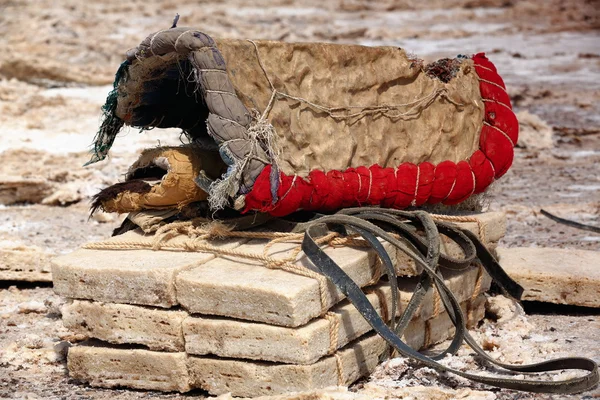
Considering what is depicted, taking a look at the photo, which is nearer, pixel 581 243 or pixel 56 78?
pixel 581 243

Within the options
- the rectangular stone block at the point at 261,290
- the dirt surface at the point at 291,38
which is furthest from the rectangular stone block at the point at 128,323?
the dirt surface at the point at 291,38

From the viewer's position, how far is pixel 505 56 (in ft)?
48.4

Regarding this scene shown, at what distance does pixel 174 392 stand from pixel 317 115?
4.99 feet

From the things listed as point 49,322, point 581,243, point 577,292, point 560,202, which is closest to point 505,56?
point 560,202

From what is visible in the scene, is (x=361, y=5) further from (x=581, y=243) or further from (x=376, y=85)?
(x=376, y=85)

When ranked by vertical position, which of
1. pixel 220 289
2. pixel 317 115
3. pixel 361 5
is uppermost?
pixel 317 115

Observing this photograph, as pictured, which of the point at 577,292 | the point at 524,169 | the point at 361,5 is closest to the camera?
the point at 577,292

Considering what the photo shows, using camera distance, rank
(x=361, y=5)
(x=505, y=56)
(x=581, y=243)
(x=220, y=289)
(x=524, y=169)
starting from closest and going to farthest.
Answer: (x=220, y=289), (x=581, y=243), (x=524, y=169), (x=505, y=56), (x=361, y=5)

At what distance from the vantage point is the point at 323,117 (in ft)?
14.5

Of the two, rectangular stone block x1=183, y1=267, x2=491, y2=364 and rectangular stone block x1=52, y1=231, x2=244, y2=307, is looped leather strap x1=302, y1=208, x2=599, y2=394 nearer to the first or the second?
rectangular stone block x1=183, y1=267, x2=491, y2=364

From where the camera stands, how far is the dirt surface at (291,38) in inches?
172

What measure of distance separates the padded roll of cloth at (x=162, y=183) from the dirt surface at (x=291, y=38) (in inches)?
30.5

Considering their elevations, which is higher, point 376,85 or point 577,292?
point 376,85

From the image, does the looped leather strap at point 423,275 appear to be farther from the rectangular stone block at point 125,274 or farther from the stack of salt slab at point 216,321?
the rectangular stone block at point 125,274
